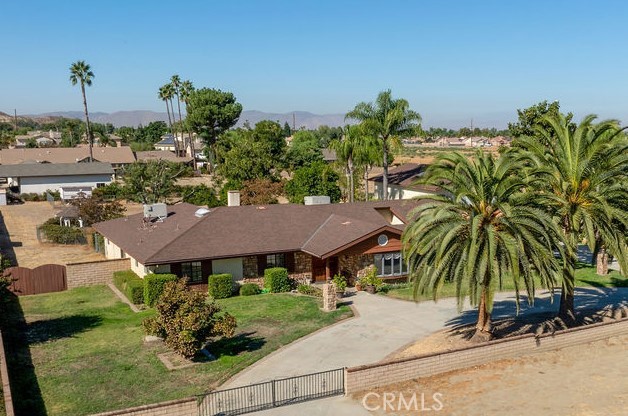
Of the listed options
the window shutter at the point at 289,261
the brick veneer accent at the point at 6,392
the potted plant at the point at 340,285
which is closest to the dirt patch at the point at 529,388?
the brick veneer accent at the point at 6,392

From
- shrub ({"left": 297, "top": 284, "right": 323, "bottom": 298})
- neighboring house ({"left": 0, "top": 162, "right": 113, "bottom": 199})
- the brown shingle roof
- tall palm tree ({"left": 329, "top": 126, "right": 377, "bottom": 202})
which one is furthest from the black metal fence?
the brown shingle roof

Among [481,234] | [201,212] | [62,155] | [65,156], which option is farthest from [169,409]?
[62,155]

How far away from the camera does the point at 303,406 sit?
731 inches

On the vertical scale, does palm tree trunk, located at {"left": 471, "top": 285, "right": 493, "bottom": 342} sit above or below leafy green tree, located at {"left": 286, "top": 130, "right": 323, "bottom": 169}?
below

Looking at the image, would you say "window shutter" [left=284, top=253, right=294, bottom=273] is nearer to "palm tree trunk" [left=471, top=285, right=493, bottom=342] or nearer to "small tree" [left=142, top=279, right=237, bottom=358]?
"small tree" [left=142, top=279, right=237, bottom=358]

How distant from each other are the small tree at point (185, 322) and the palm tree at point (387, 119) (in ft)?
122

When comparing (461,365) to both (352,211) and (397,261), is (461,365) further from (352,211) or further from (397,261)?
(352,211)

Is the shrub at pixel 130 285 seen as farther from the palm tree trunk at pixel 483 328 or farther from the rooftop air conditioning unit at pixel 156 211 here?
the palm tree trunk at pixel 483 328

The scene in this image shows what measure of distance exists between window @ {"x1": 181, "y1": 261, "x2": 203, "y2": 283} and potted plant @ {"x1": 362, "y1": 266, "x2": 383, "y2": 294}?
32.7 ft

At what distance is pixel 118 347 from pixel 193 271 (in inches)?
375

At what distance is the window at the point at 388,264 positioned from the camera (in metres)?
36.5

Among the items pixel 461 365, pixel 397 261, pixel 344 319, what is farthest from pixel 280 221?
pixel 461 365

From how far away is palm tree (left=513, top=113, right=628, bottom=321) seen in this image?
76.6 ft

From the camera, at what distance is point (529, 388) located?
65.8ft
